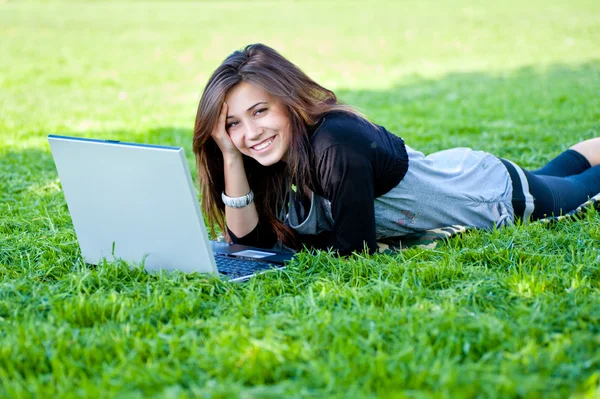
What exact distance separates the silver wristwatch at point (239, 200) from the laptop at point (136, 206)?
508 mm

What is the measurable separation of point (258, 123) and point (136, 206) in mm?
761

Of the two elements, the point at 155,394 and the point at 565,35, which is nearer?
the point at 155,394

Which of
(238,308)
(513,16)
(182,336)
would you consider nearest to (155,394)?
(182,336)

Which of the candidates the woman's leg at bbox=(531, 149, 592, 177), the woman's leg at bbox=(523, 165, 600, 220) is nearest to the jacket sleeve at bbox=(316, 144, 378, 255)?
the woman's leg at bbox=(523, 165, 600, 220)

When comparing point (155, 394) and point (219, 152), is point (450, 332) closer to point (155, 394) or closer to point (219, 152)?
point (155, 394)

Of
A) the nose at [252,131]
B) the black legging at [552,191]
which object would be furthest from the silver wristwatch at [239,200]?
the black legging at [552,191]

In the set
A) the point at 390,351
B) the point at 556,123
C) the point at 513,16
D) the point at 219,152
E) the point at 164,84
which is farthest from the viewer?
the point at 513,16

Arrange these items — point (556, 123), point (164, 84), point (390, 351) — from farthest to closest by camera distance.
→ 1. point (164, 84)
2. point (556, 123)
3. point (390, 351)

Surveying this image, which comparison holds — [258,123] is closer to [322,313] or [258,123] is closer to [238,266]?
[238,266]

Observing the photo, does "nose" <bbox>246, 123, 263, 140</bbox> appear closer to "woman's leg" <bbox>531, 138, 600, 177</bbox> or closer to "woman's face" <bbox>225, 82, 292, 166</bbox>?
"woman's face" <bbox>225, 82, 292, 166</bbox>

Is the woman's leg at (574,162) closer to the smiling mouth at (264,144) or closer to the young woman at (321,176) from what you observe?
the young woman at (321,176)

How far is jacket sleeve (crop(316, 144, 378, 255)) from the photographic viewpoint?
299 cm

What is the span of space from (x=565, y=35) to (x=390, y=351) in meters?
14.1

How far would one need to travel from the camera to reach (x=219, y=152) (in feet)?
11.6
